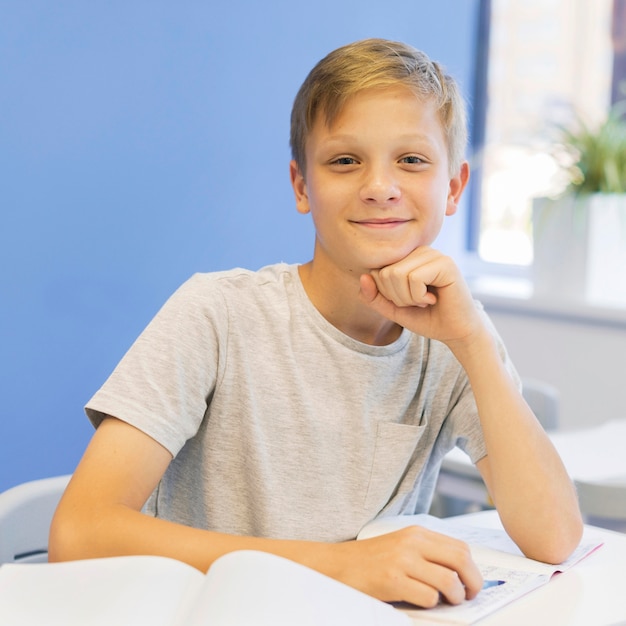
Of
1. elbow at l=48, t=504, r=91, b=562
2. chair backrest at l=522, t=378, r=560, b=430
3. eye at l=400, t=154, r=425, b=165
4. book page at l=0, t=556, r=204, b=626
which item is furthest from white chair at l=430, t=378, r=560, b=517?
book page at l=0, t=556, r=204, b=626

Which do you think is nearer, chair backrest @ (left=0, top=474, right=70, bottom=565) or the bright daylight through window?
chair backrest @ (left=0, top=474, right=70, bottom=565)

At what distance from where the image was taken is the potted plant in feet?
9.25

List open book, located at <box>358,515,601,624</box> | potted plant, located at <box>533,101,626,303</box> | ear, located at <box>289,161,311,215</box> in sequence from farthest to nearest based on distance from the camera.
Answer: potted plant, located at <box>533,101,626,303</box>
ear, located at <box>289,161,311,215</box>
open book, located at <box>358,515,601,624</box>

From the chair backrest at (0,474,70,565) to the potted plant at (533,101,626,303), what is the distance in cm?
201

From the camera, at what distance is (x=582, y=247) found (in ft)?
9.61

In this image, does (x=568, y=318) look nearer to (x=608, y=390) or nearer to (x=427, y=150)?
(x=608, y=390)

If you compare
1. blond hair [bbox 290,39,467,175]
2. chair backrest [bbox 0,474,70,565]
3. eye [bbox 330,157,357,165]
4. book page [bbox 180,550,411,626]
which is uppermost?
blond hair [bbox 290,39,467,175]

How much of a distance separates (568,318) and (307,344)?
6.12ft

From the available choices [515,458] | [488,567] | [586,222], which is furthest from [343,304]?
[586,222]

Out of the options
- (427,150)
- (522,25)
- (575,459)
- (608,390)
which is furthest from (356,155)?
(522,25)

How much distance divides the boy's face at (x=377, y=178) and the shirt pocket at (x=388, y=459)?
21cm

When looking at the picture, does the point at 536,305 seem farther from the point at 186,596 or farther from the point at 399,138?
the point at 186,596

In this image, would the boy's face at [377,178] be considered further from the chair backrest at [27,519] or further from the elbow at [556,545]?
the chair backrest at [27,519]

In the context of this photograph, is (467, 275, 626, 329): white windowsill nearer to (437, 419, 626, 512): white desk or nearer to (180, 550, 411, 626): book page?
(437, 419, 626, 512): white desk
